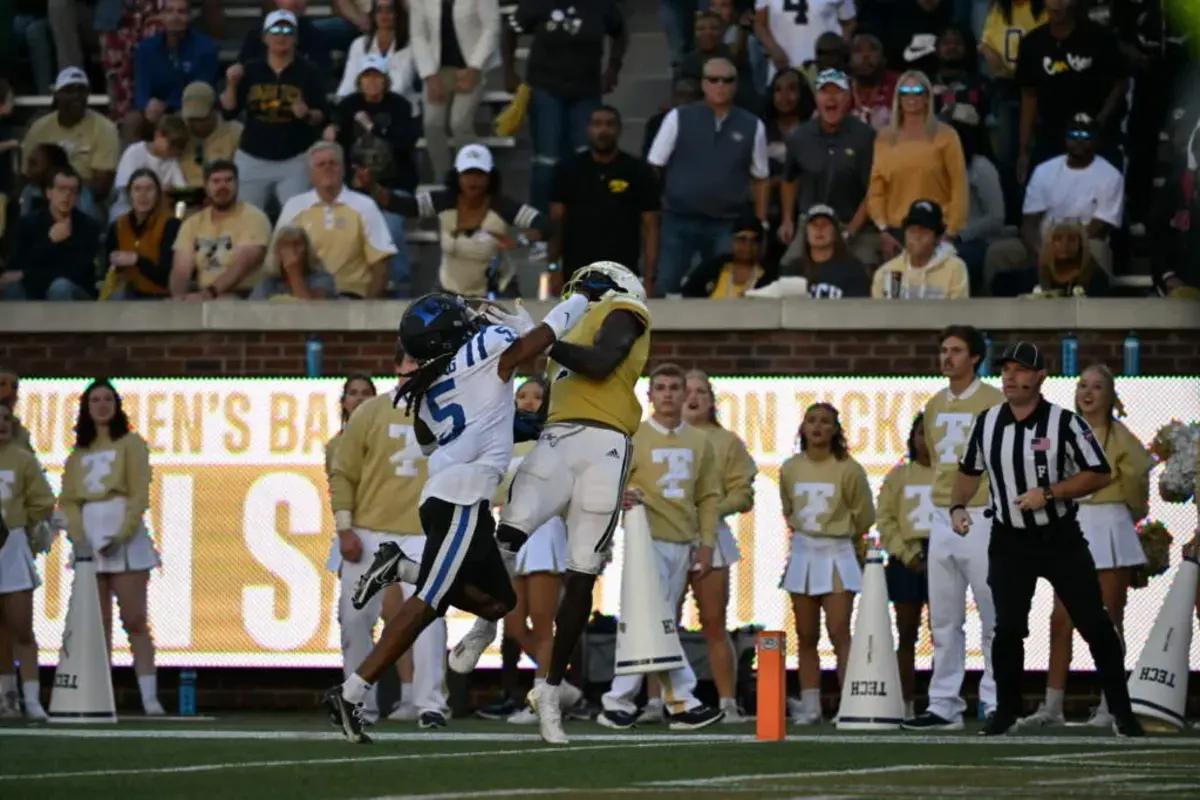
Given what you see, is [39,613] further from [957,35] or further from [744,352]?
[957,35]

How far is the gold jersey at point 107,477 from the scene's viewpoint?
15.4 m

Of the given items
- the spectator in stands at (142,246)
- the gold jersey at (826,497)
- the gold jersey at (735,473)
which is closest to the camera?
the gold jersey at (826,497)

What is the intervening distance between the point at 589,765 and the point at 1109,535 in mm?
5964

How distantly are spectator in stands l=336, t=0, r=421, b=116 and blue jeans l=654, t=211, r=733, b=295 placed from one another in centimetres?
279

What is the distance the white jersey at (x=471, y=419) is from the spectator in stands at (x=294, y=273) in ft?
22.2

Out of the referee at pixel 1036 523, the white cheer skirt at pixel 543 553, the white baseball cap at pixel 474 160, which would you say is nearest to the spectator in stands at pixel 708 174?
the white baseball cap at pixel 474 160

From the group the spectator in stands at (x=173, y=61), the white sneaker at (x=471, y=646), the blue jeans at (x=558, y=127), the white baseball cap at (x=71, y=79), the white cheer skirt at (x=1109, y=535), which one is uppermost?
the spectator in stands at (x=173, y=61)

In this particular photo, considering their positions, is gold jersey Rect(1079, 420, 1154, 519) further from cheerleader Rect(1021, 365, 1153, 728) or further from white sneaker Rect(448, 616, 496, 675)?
white sneaker Rect(448, 616, 496, 675)

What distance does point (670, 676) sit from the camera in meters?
13.4

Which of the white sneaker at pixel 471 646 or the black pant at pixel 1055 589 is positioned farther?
the black pant at pixel 1055 589

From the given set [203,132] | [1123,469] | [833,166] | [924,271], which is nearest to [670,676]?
[1123,469]

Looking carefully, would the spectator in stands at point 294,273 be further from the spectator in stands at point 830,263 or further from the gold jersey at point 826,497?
the gold jersey at point 826,497

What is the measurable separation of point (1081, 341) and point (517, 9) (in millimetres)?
5297

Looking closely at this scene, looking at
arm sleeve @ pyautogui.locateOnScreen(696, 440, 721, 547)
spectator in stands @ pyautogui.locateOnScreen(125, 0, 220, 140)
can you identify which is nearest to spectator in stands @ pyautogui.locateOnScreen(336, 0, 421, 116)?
spectator in stands @ pyautogui.locateOnScreen(125, 0, 220, 140)
